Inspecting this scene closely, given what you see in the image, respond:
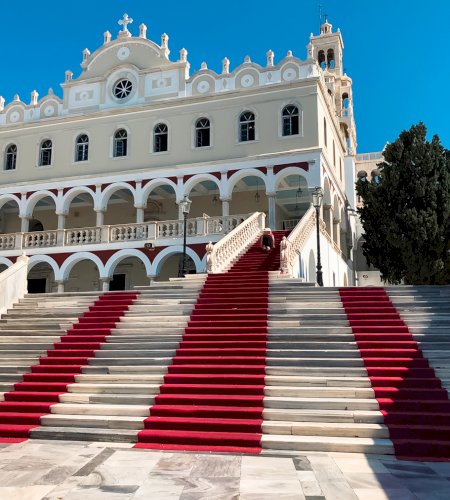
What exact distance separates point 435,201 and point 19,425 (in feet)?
67.6

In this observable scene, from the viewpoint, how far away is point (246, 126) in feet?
80.8

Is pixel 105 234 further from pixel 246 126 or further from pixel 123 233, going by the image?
pixel 246 126

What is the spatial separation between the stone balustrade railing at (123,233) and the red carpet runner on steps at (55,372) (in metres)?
9.59

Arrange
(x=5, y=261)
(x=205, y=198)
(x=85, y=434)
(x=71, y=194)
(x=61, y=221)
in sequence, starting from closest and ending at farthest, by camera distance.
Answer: (x=85, y=434) < (x=5, y=261) < (x=61, y=221) < (x=71, y=194) < (x=205, y=198)

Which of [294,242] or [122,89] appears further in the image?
[122,89]

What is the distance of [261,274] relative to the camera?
14.9 m

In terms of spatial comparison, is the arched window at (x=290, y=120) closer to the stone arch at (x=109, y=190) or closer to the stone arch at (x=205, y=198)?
the stone arch at (x=205, y=198)

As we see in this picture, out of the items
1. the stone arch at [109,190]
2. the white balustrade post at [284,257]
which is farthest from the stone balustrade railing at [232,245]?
the stone arch at [109,190]

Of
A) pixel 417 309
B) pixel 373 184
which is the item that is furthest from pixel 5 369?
pixel 373 184

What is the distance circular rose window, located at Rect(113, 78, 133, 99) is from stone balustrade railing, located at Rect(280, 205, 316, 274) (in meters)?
12.7

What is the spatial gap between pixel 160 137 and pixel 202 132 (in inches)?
88.7

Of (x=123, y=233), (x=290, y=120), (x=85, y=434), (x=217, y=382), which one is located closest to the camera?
(x=85, y=434)

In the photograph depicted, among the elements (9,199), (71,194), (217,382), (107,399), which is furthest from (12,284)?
(9,199)

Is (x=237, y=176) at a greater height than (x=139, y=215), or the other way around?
(x=237, y=176)
